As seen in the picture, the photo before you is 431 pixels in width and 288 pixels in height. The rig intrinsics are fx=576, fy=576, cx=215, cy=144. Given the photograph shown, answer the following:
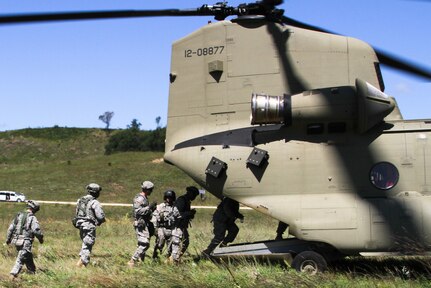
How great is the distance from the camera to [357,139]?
949 cm

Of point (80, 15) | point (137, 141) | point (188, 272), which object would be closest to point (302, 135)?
point (188, 272)

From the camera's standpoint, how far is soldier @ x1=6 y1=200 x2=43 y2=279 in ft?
33.2

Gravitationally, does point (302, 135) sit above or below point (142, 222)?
above

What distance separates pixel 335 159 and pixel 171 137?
317 cm

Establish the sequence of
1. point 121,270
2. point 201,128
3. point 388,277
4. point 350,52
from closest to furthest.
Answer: point 388,277 → point 121,270 → point 350,52 → point 201,128

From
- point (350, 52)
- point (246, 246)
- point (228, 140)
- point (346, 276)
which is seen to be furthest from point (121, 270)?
point (350, 52)

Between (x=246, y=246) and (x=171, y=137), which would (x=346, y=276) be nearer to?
(x=246, y=246)

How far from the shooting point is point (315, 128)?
9.62m

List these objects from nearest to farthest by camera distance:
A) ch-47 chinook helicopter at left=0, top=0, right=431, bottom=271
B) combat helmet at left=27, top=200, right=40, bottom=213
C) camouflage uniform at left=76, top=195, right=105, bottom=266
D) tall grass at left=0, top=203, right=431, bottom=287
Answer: tall grass at left=0, top=203, right=431, bottom=287
ch-47 chinook helicopter at left=0, top=0, right=431, bottom=271
combat helmet at left=27, top=200, right=40, bottom=213
camouflage uniform at left=76, top=195, right=105, bottom=266

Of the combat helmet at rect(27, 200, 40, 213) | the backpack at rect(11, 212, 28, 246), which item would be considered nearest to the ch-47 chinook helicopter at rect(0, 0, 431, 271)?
the combat helmet at rect(27, 200, 40, 213)

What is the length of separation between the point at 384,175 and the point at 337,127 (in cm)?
108

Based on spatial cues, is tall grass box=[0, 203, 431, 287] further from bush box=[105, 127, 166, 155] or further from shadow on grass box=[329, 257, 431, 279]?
bush box=[105, 127, 166, 155]

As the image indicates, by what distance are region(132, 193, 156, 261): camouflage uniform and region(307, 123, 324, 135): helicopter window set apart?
362 centimetres

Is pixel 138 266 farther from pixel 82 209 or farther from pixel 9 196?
pixel 9 196
